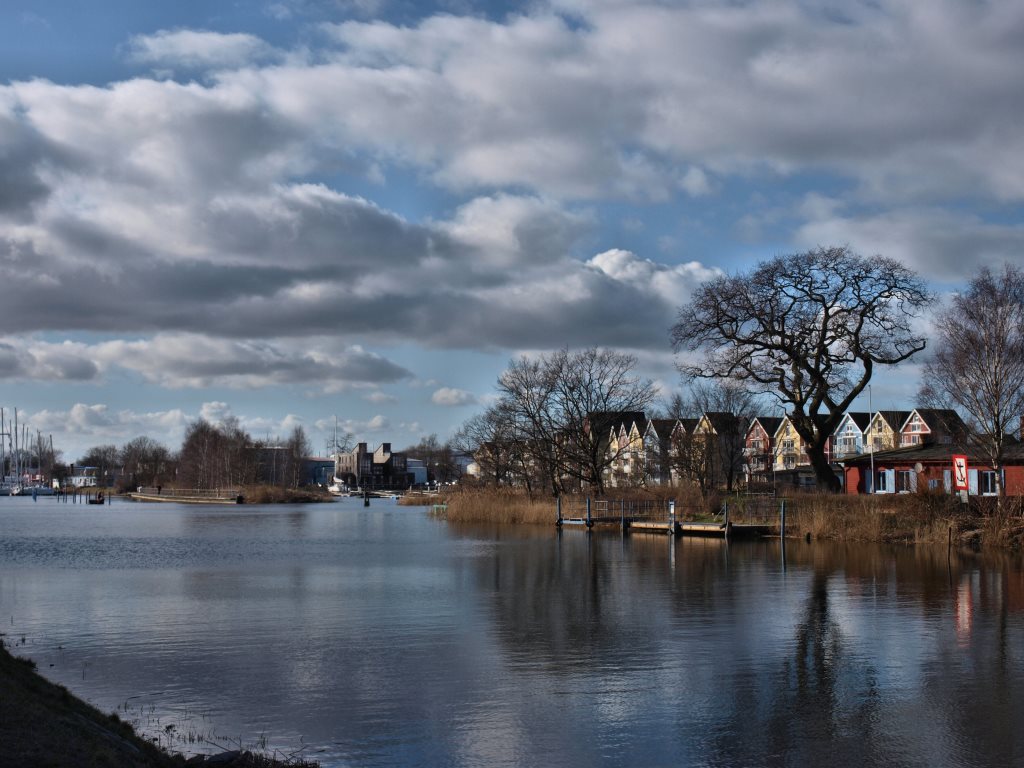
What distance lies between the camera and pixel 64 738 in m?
8.48

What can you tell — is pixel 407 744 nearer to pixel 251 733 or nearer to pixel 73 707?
pixel 251 733

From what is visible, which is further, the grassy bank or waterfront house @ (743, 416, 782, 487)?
the grassy bank

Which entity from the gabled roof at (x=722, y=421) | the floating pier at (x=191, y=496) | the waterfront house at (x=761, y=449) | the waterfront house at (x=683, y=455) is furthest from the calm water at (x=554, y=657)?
the floating pier at (x=191, y=496)

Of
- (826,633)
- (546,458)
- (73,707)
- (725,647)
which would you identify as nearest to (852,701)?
(725,647)

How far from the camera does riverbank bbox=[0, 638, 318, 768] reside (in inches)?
309

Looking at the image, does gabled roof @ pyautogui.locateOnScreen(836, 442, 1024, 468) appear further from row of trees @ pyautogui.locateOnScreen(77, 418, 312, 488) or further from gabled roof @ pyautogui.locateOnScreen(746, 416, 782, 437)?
row of trees @ pyautogui.locateOnScreen(77, 418, 312, 488)

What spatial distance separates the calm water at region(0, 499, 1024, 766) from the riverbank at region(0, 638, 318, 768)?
1501mm

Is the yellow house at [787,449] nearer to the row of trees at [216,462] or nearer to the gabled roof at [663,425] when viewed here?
the gabled roof at [663,425]

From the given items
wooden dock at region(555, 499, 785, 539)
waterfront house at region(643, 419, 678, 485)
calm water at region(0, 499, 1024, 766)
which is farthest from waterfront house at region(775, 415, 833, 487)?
calm water at region(0, 499, 1024, 766)

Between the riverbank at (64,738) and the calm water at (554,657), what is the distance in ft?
4.92

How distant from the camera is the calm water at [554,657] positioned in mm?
11891

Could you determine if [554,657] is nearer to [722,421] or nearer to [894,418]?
[722,421]

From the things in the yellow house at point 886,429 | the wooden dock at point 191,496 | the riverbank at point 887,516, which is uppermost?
the yellow house at point 886,429

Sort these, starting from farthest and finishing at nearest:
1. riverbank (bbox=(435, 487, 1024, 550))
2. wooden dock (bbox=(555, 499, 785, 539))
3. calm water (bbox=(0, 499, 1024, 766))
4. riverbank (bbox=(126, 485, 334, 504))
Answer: riverbank (bbox=(126, 485, 334, 504)) < wooden dock (bbox=(555, 499, 785, 539)) < riverbank (bbox=(435, 487, 1024, 550)) < calm water (bbox=(0, 499, 1024, 766))
